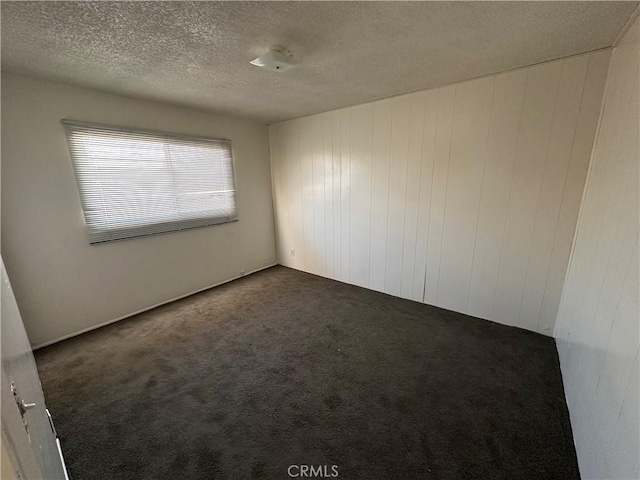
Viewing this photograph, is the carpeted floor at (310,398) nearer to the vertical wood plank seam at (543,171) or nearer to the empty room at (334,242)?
the empty room at (334,242)

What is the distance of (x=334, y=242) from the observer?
383cm

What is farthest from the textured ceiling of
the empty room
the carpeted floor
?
the carpeted floor

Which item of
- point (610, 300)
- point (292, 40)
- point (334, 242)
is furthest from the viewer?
point (334, 242)

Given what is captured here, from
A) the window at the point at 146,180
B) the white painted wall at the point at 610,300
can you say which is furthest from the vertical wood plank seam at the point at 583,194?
the window at the point at 146,180

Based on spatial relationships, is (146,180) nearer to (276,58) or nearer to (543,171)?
(276,58)

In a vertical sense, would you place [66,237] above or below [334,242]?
above

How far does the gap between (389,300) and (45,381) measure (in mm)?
3157

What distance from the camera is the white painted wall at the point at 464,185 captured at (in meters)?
2.15

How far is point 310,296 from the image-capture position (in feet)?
11.2

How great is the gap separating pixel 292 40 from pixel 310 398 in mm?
2315

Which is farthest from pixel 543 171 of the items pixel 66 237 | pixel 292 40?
pixel 66 237

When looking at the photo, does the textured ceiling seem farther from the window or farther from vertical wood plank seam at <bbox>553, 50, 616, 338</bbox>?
the window

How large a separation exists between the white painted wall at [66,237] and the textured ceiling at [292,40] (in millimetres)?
247

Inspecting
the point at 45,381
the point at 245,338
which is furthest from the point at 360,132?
the point at 45,381
